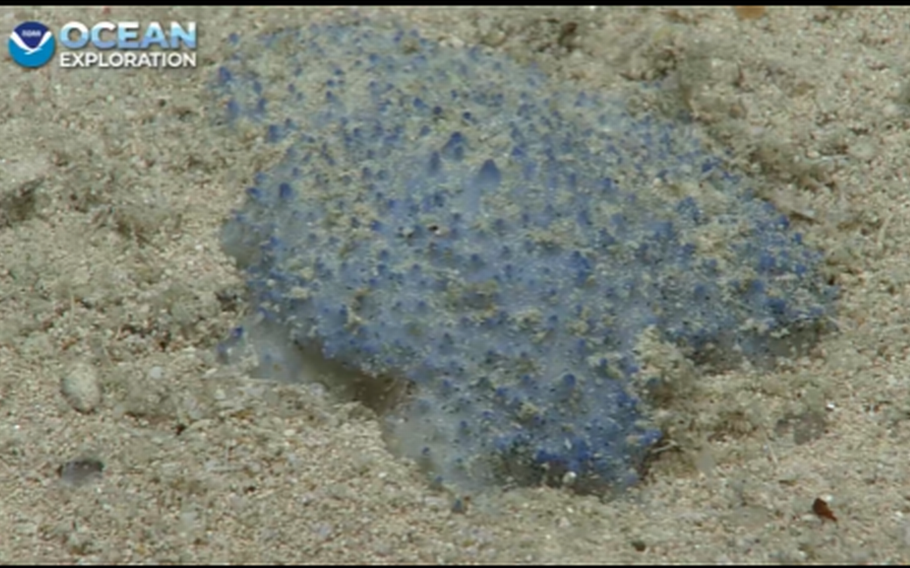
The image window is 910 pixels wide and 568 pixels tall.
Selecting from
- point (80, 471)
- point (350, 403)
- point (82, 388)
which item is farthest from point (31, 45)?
point (350, 403)

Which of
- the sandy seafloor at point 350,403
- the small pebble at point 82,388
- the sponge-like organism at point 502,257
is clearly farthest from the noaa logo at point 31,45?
the small pebble at point 82,388

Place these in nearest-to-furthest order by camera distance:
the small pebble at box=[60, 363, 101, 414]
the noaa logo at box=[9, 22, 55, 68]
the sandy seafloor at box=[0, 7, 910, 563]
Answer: the sandy seafloor at box=[0, 7, 910, 563]
the small pebble at box=[60, 363, 101, 414]
the noaa logo at box=[9, 22, 55, 68]

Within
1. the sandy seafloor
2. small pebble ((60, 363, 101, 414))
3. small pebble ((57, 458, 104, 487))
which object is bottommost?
small pebble ((57, 458, 104, 487))

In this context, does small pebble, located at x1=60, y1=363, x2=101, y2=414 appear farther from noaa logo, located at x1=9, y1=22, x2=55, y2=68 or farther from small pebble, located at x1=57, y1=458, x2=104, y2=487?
noaa logo, located at x1=9, y1=22, x2=55, y2=68

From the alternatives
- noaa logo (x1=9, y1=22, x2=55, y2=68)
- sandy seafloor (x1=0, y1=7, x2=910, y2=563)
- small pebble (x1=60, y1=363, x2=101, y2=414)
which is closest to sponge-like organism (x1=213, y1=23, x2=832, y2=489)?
sandy seafloor (x1=0, y1=7, x2=910, y2=563)

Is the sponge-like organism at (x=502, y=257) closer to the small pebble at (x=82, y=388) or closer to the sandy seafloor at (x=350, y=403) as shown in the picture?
the sandy seafloor at (x=350, y=403)

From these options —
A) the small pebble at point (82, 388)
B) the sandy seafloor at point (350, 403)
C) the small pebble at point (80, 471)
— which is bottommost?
the small pebble at point (80, 471)

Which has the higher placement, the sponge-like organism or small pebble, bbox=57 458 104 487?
the sponge-like organism

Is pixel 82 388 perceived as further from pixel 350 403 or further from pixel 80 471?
pixel 350 403
